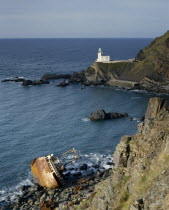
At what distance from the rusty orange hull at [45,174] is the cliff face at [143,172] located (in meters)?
14.9

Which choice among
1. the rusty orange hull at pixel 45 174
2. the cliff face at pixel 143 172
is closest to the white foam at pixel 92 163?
the rusty orange hull at pixel 45 174

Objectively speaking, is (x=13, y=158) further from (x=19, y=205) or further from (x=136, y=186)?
(x=136, y=186)

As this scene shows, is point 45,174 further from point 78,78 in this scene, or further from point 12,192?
point 78,78

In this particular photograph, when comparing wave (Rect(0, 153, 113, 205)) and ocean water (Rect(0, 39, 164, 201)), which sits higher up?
ocean water (Rect(0, 39, 164, 201))

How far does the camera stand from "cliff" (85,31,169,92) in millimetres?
104562

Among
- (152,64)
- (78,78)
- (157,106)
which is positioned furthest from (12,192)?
(78,78)

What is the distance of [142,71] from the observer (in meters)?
110

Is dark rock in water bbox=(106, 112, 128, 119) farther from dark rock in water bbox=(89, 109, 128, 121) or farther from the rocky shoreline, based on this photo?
the rocky shoreline

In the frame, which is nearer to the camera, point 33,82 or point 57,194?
point 57,194

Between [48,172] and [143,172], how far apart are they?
22.2 m

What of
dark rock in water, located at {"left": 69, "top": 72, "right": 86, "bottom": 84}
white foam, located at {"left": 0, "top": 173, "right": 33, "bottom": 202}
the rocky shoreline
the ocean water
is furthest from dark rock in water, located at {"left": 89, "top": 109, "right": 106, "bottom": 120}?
dark rock in water, located at {"left": 69, "top": 72, "right": 86, "bottom": 84}

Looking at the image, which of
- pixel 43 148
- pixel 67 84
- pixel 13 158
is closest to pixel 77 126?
pixel 43 148

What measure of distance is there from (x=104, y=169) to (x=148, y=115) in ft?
58.4

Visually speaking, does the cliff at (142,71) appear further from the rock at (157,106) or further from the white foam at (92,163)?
the rock at (157,106)
